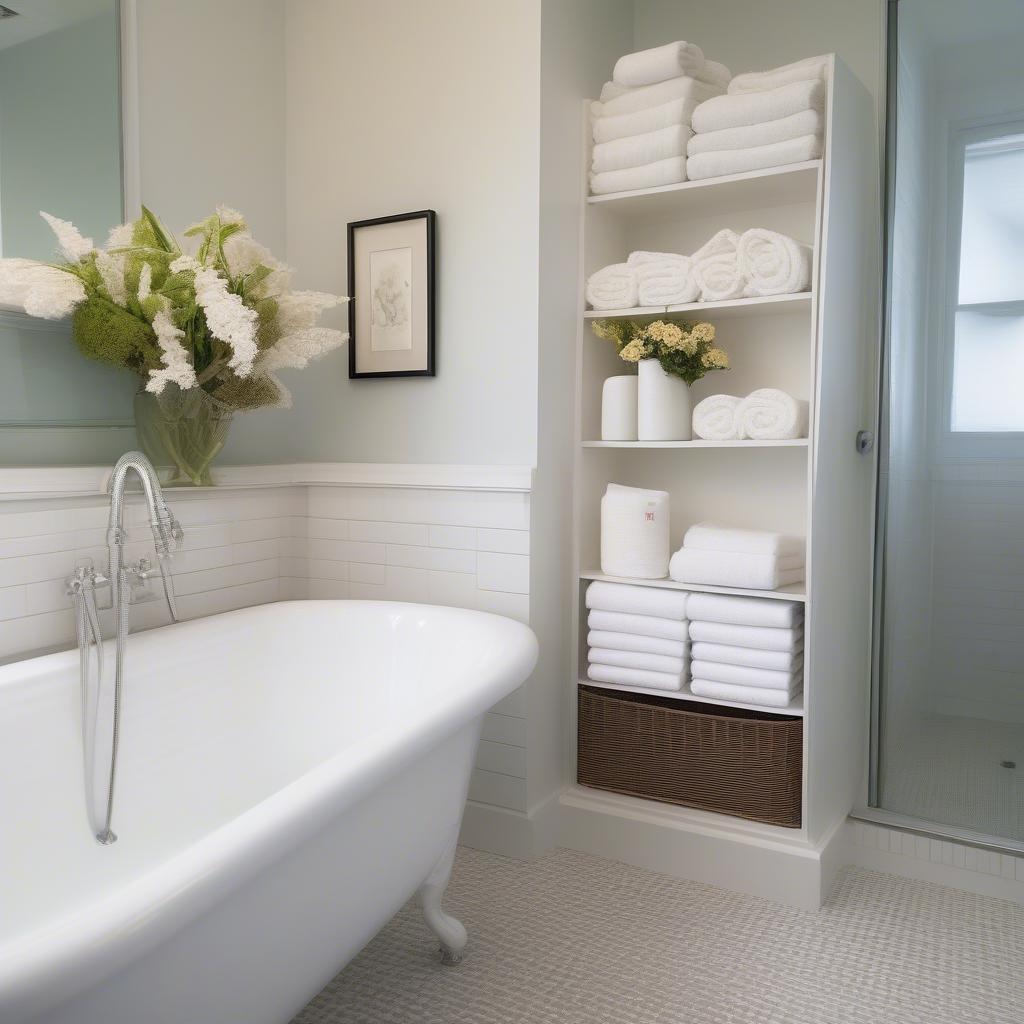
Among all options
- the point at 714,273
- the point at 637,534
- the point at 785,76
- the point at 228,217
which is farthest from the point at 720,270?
the point at 228,217

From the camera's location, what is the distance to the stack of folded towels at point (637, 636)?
228cm

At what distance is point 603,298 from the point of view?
239 cm

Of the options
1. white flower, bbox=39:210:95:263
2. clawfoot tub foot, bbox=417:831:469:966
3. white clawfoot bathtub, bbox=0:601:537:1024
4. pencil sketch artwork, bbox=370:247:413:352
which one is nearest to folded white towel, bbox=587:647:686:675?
white clawfoot bathtub, bbox=0:601:537:1024

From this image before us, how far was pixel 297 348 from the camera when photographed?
2.13 m

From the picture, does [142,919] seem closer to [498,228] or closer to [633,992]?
[633,992]

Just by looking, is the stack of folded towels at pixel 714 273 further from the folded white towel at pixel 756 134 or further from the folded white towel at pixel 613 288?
the folded white towel at pixel 756 134

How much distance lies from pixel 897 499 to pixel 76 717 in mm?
1947

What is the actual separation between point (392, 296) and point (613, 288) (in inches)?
23.7

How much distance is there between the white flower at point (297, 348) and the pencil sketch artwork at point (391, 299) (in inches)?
12.9

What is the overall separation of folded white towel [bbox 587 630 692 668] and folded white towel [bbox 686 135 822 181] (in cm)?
117

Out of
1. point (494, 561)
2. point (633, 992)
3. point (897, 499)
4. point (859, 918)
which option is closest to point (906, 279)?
point (897, 499)

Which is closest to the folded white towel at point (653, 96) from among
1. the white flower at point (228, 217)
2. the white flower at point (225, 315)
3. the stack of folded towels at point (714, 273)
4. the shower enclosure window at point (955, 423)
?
the stack of folded towels at point (714, 273)

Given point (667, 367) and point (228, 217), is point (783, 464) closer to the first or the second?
point (667, 367)

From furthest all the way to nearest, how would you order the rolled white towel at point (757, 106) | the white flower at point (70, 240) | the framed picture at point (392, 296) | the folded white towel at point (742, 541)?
the framed picture at point (392, 296), the folded white towel at point (742, 541), the rolled white towel at point (757, 106), the white flower at point (70, 240)
